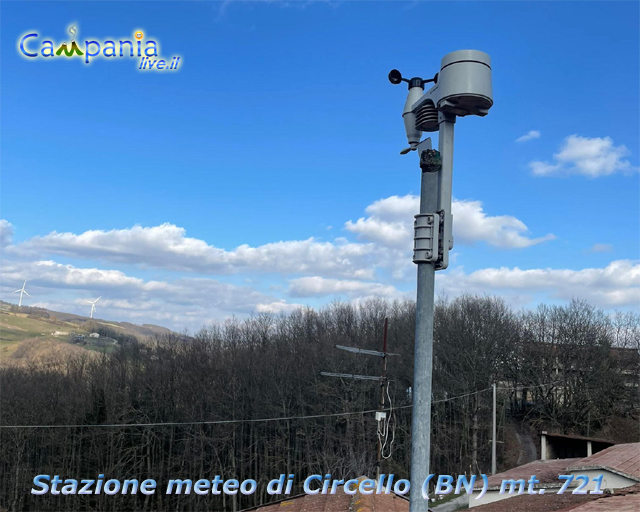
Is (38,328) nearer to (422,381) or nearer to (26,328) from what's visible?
(26,328)

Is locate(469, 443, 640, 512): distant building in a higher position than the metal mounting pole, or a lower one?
lower

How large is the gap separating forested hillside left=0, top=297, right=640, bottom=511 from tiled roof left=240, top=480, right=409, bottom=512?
100 ft

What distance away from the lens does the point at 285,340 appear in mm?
60625

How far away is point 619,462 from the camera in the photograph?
16328mm

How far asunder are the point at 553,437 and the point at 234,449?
27.3 metres

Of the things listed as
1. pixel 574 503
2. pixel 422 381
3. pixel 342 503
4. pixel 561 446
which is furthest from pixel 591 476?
pixel 561 446

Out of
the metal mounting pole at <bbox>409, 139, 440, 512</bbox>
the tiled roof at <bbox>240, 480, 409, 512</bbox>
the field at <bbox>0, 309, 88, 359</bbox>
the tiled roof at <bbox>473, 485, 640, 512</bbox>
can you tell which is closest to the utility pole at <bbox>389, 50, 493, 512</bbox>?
the metal mounting pole at <bbox>409, 139, 440, 512</bbox>

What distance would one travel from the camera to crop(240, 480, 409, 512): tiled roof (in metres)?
12.2

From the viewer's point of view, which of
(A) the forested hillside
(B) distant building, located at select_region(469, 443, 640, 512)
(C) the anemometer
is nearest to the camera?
(C) the anemometer

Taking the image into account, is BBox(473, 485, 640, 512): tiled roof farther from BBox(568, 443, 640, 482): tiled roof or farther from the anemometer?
the anemometer

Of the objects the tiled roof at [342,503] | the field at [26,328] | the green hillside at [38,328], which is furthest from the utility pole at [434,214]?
the field at [26,328]

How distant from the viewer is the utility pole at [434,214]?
3.70m

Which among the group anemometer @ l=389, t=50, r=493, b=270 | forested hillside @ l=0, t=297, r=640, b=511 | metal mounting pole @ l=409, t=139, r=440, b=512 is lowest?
forested hillside @ l=0, t=297, r=640, b=511

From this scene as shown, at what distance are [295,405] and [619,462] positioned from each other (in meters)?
37.0
